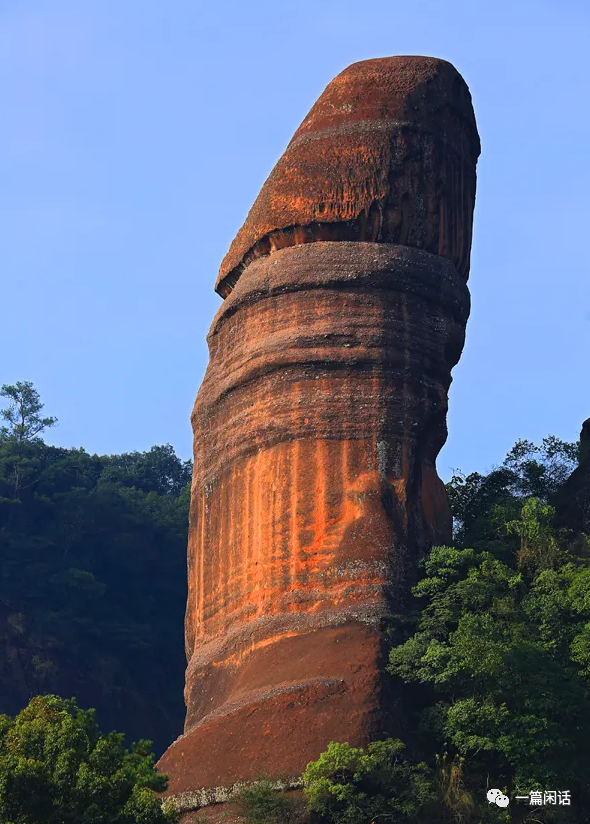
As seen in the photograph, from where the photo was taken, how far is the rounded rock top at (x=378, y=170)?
1229 inches

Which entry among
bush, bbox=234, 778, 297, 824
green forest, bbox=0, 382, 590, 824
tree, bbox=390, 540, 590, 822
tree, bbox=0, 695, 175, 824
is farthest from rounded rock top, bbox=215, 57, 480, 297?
tree, bbox=0, 695, 175, 824

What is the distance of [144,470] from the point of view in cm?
6462

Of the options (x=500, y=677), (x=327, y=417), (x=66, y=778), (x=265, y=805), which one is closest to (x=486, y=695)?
(x=500, y=677)

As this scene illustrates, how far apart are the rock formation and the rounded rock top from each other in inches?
1.6

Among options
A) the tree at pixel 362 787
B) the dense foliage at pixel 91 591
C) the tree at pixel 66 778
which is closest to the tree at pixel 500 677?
the tree at pixel 362 787

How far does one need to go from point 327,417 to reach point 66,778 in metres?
9.78

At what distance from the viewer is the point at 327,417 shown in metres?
29.8

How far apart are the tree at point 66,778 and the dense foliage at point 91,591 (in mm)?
26591

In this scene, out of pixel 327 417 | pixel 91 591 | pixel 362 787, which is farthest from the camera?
pixel 91 591

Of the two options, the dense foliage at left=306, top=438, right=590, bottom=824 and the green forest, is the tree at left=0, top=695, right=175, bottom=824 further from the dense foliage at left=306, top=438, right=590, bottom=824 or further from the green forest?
the dense foliage at left=306, top=438, right=590, bottom=824

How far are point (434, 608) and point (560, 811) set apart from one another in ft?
12.8

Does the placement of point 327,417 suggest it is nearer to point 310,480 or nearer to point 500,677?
point 310,480

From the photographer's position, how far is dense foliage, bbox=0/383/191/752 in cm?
4978

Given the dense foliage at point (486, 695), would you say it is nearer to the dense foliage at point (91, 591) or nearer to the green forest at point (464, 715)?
the green forest at point (464, 715)
